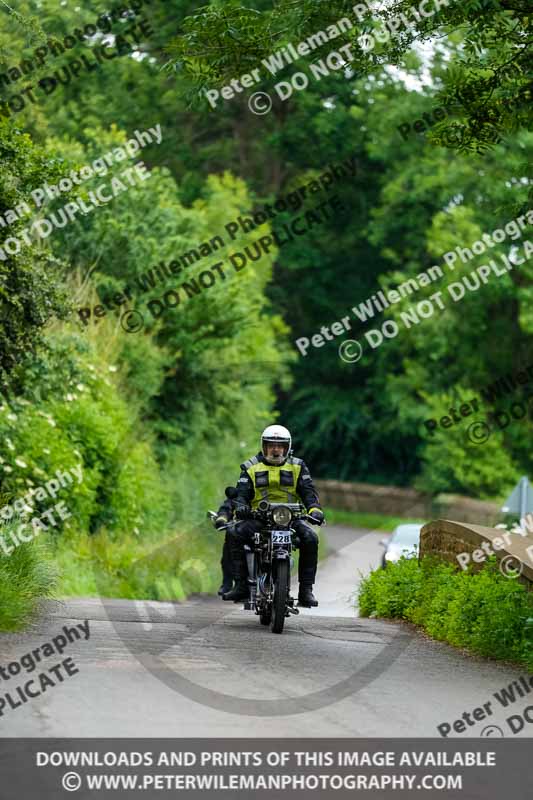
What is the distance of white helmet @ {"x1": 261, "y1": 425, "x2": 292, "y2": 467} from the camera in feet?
45.5

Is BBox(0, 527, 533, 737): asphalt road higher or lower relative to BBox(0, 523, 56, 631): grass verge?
lower

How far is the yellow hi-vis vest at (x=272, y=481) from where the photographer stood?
1402 cm

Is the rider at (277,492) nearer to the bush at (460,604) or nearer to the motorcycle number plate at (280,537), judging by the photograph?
the motorcycle number plate at (280,537)

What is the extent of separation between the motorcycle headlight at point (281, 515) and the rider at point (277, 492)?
28cm

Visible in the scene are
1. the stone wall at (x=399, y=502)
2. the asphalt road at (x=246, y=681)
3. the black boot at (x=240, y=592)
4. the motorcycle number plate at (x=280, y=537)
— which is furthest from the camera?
the stone wall at (x=399, y=502)

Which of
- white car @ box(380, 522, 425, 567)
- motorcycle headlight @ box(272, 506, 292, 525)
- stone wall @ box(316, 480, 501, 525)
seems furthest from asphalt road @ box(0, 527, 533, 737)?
stone wall @ box(316, 480, 501, 525)

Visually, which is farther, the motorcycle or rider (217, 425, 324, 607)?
rider (217, 425, 324, 607)

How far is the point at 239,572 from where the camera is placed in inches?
559

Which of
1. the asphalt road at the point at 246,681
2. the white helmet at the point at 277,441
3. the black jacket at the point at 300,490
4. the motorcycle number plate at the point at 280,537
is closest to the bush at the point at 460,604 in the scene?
the asphalt road at the point at 246,681

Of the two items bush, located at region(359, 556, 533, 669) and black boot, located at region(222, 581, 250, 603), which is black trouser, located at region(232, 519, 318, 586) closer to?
black boot, located at region(222, 581, 250, 603)

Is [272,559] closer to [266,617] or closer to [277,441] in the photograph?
[266,617]
